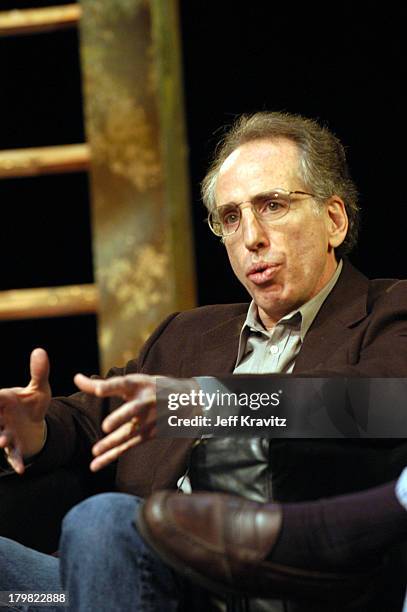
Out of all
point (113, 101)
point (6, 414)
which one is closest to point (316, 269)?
point (6, 414)

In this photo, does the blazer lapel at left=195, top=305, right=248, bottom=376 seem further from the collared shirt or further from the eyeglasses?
the eyeglasses

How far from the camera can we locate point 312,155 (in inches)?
83.5

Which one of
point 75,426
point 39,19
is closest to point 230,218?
A: point 75,426

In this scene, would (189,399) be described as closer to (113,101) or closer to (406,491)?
(406,491)

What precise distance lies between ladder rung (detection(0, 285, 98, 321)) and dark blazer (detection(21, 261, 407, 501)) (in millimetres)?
419

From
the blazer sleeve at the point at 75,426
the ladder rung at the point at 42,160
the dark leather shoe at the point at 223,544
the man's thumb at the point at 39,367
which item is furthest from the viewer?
the ladder rung at the point at 42,160

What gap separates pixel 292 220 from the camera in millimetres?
2047

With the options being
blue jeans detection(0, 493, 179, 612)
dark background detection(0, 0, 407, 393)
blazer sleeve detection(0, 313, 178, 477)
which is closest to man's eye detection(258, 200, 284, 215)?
blazer sleeve detection(0, 313, 178, 477)

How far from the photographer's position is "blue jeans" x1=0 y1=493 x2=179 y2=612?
4.39 ft

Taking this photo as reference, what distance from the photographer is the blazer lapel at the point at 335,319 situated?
6.08 feet

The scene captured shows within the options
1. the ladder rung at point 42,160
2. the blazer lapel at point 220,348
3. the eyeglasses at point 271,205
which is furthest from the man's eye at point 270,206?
the ladder rung at point 42,160

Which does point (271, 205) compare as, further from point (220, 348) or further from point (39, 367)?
point (39, 367)

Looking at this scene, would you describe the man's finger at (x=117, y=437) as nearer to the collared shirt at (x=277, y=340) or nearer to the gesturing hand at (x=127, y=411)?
the gesturing hand at (x=127, y=411)

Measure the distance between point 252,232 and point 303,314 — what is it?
0.20 meters
